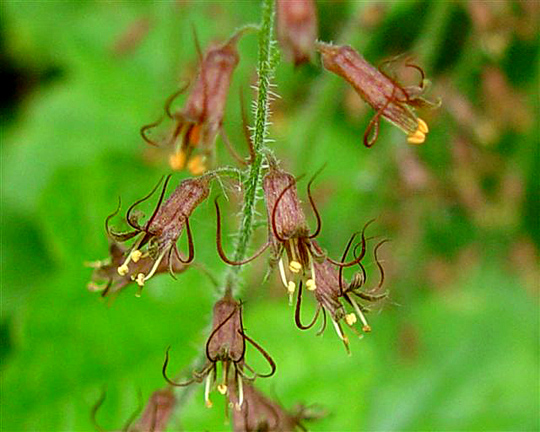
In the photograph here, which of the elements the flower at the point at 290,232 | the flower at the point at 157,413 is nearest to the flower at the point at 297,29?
the flower at the point at 290,232

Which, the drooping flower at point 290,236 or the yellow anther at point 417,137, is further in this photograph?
the yellow anther at point 417,137

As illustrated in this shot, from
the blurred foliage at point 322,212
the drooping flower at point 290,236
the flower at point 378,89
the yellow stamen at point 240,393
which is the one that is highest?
the blurred foliage at point 322,212

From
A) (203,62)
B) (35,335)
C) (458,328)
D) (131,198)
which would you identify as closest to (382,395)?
(458,328)

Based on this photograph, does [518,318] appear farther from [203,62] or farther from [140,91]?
[203,62]

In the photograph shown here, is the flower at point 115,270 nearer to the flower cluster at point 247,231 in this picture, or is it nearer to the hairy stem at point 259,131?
the flower cluster at point 247,231

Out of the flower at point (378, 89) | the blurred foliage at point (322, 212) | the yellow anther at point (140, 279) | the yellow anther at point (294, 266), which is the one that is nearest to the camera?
Result: the yellow anther at point (294, 266)

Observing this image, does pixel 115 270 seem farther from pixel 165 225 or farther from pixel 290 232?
pixel 290 232

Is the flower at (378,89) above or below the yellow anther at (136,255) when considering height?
above

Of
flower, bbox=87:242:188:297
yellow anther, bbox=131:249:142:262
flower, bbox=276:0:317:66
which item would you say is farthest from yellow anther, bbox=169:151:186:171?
flower, bbox=276:0:317:66
